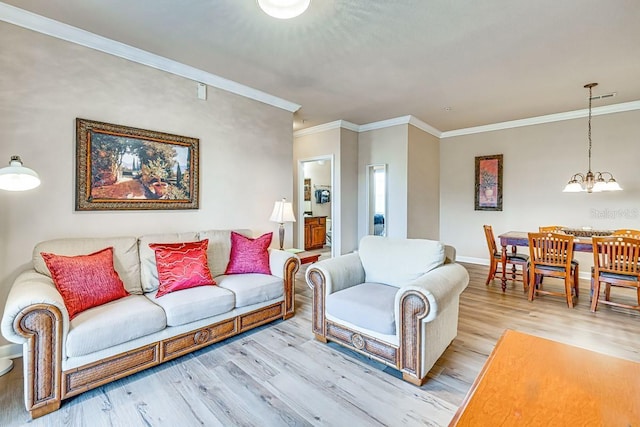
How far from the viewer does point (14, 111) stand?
2385mm

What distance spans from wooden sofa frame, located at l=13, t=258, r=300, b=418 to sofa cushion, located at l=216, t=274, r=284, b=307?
18.3 inches

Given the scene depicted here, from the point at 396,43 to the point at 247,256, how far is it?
2562mm

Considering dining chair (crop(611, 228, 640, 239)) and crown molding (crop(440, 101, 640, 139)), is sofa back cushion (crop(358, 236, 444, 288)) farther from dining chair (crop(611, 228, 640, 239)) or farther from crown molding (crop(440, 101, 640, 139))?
crown molding (crop(440, 101, 640, 139))

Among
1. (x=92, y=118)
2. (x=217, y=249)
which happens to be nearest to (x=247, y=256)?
(x=217, y=249)

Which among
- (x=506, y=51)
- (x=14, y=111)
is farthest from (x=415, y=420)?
(x=14, y=111)

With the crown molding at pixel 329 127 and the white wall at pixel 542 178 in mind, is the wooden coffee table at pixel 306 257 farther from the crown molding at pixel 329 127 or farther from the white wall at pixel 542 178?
the white wall at pixel 542 178

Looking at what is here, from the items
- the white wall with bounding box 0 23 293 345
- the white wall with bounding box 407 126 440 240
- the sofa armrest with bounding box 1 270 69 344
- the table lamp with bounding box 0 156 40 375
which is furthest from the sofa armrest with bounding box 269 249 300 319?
the white wall with bounding box 407 126 440 240

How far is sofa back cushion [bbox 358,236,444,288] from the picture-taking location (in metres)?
2.58

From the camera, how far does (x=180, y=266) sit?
2643 millimetres

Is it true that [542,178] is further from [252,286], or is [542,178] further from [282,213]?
[252,286]

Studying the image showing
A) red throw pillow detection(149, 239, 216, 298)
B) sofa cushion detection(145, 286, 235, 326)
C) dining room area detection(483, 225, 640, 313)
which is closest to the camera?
sofa cushion detection(145, 286, 235, 326)

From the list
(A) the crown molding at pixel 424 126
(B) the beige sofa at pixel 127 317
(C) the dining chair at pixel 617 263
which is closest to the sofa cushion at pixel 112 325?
(B) the beige sofa at pixel 127 317

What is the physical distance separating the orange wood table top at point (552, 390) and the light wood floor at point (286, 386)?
80 cm

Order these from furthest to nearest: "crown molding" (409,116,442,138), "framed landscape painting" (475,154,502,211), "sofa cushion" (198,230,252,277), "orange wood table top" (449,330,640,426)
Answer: "framed landscape painting" (475,154,502,211)
"crown molding" (409,116,442,138)
"sofa cushion" (198,230,252,277)
"orange wood table top" (449,330,640,426)
